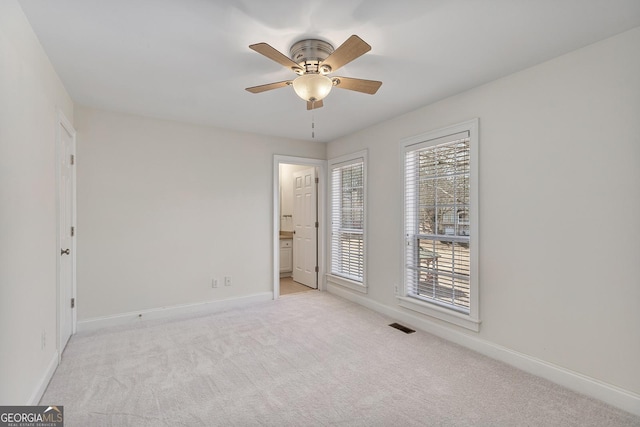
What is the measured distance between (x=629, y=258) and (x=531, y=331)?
2.91ft

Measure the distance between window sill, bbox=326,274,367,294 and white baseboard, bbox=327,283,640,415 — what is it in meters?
0.64

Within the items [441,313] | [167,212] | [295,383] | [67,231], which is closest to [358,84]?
[295,383]

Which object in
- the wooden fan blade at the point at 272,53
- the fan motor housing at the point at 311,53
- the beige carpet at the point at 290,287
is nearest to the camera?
the wooden fan blade at the point at 272,53

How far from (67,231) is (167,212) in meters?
1.00

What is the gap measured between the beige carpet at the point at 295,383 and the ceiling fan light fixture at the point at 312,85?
7.02 feet

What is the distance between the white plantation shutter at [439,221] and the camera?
3.01m

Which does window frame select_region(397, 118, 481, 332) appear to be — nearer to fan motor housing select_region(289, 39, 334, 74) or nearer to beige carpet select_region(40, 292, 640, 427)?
beige carpet select_region(40, 292, 640, 427)

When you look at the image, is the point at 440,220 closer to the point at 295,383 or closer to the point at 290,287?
the point at 295,383

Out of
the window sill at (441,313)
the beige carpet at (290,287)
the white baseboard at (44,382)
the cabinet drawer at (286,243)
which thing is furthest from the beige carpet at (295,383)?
the cabinet drawer at (286,243)

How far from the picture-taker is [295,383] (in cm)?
232

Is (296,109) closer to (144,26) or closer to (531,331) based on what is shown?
(144,26)

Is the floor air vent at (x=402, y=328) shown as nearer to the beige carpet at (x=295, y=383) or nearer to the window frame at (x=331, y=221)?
the beige carpet at (x=295, y=383)

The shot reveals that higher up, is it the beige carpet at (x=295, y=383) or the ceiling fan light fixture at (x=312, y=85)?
the ceiling fan light fixture at (x=312, y=85)

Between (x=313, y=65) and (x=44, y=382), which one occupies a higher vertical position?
(x=313, y=65)
